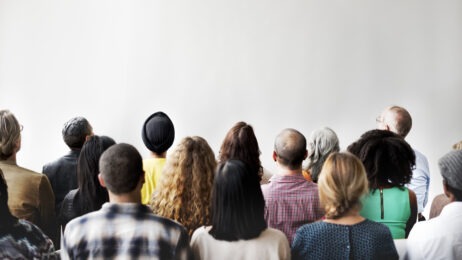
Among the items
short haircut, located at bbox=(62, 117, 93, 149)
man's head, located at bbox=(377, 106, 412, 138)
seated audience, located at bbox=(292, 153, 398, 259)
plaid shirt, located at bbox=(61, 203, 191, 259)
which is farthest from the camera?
man's head, located at bbox=(377, 106, 412, 138)

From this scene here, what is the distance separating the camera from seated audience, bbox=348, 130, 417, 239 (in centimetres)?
270

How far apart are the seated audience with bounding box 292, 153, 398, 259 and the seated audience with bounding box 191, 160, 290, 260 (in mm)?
124

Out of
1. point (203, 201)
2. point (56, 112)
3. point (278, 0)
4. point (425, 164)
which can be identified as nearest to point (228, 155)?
point (203, 201)

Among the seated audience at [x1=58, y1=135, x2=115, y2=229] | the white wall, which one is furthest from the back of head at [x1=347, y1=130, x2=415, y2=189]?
the white wall

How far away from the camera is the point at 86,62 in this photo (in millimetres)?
5359

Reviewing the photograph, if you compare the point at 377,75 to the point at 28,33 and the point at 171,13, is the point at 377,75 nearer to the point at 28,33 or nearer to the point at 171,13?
the point at 171,13

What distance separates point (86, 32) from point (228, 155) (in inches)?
110

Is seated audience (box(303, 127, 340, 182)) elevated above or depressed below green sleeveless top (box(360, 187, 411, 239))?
above

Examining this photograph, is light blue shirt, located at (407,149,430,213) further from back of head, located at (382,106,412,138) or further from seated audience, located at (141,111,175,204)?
seated audience, located at (141,111,175,204)

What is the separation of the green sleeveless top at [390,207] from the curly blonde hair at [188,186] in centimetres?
76

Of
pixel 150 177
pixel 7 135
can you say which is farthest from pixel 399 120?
pixel 7 135

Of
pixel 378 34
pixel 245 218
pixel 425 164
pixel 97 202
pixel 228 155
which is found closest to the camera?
pixel 245 218

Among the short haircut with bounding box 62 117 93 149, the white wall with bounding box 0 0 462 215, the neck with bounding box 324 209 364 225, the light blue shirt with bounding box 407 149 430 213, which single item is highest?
the white wall with bounding box 0 0 462 215

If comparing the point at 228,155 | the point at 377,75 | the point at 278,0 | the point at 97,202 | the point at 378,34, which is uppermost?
the point at 278,0
